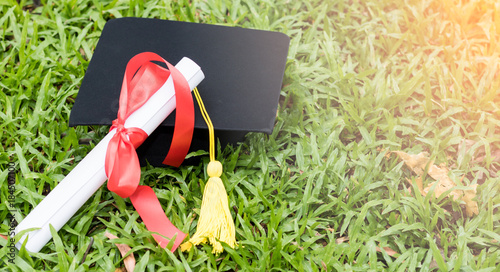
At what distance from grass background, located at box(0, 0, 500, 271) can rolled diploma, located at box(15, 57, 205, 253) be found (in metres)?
0.07

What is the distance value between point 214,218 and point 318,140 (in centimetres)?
72

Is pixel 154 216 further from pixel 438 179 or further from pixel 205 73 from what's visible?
pixel 438 179

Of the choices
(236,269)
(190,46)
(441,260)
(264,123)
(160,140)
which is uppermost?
(190,46)

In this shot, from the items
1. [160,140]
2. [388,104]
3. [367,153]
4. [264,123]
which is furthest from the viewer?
[388,104]

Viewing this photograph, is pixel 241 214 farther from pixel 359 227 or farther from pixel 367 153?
pixel 367 153

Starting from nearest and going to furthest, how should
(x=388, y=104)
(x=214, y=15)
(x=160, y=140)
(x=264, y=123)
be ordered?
(x=264, y=123)
(x=160, y=140)
(x=388, y=104)
(x=214, y=15)

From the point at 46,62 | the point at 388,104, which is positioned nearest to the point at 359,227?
the point at 388,104

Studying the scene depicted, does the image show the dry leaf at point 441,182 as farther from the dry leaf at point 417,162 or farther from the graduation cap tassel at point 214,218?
the graduation cap tassel at point 214,218

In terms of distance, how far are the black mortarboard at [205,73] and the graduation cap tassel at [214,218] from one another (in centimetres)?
17

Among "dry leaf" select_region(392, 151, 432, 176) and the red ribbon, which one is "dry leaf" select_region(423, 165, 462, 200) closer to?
"dry leaf" select_region(392, 151, 432, 176)

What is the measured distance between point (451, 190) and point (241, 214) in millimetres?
901

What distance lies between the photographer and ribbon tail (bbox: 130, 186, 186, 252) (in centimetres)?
171

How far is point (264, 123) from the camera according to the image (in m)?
1.80

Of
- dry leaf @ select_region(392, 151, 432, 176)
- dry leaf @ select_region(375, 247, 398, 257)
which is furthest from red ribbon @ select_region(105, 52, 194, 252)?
dry leaf @ select_region(392, 151, 432, 176)
